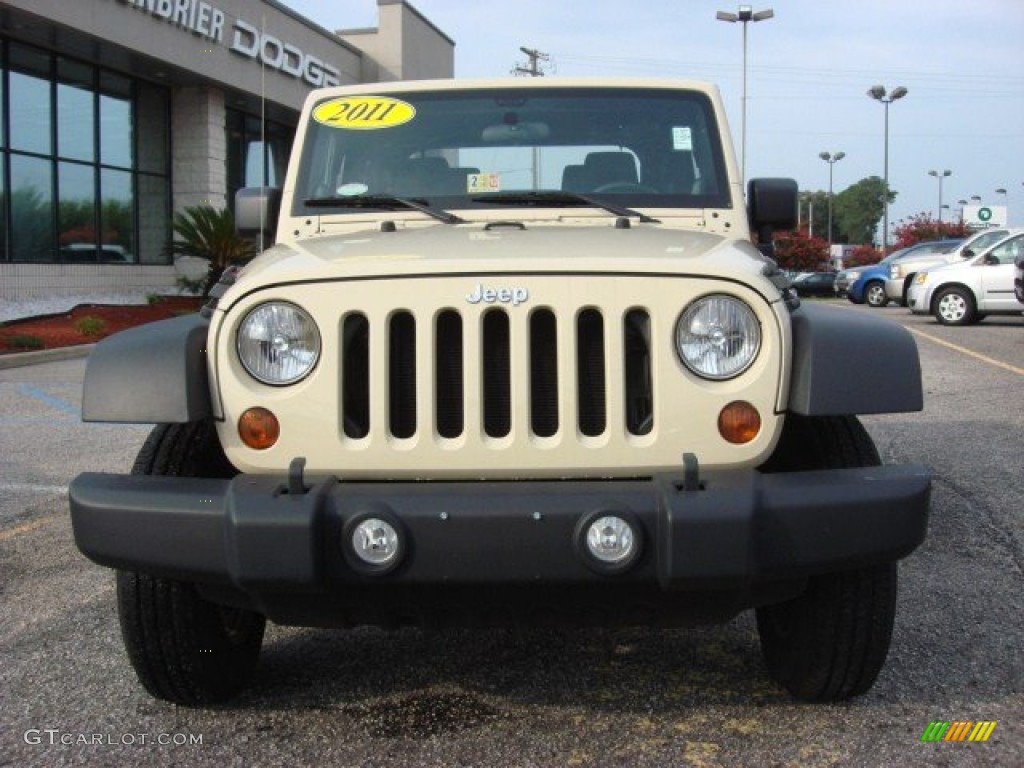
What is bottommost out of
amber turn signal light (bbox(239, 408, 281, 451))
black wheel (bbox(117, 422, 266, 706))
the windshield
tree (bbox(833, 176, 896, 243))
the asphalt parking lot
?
the asphalt parking lot

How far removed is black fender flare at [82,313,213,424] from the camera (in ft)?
8.94

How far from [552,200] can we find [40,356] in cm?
1148

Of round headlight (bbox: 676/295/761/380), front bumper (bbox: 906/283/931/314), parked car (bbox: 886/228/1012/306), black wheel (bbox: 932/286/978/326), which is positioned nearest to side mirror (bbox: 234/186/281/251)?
round headlight (bbox: 676/295/761/380)

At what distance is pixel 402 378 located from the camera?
2.76m

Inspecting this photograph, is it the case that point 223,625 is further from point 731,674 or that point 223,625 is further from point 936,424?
point 936,424

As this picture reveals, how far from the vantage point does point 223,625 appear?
10.3 feet

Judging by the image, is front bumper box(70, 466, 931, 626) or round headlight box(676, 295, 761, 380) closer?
front bumper box(70, 466, 931, 626)

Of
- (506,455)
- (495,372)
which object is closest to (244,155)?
(495,372)

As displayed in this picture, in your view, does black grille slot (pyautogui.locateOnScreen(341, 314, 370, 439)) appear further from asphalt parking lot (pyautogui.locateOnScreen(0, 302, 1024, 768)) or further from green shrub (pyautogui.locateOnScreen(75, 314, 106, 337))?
green shrub (pyautogui.locateOnScreen(75, 314, 106, 337))

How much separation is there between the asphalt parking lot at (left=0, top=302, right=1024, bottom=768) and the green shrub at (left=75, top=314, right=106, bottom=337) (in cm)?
1158

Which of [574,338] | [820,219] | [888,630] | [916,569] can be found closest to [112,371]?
[574,338]

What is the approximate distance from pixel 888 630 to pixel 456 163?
7.24 feet

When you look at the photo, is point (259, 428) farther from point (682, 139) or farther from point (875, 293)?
point (875, 293)

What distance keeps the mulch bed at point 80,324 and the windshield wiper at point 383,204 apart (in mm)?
9843
